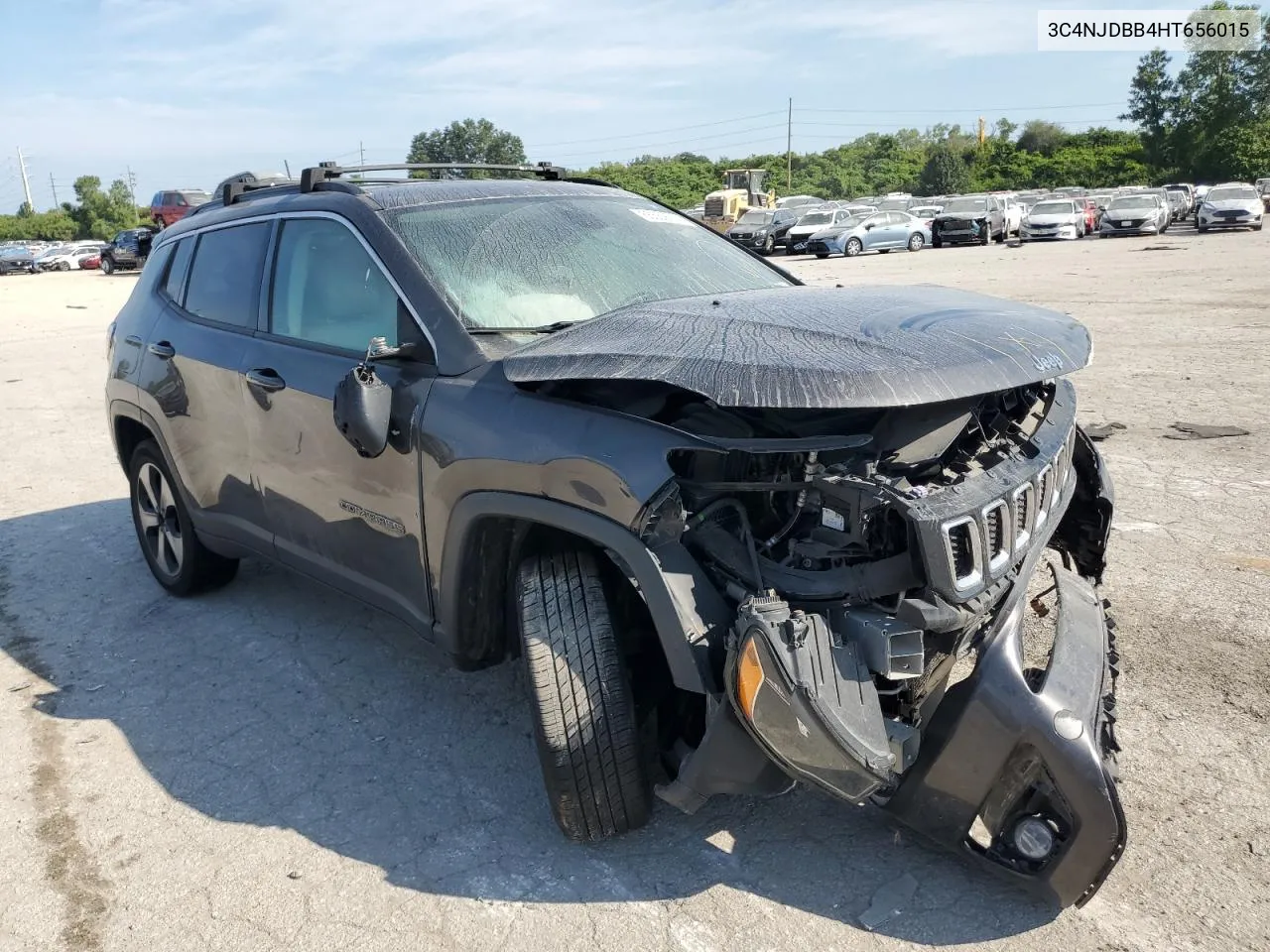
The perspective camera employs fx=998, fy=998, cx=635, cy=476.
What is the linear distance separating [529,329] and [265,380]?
1.16 m

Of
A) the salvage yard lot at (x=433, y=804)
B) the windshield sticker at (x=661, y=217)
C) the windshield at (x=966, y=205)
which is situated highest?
the windshield at (x=966, y=205)

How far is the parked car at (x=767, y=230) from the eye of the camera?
33.1 m

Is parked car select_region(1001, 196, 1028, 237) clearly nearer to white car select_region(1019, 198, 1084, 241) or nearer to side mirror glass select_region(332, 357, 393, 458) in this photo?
white car select_region(1019, 198, 1084, 241)

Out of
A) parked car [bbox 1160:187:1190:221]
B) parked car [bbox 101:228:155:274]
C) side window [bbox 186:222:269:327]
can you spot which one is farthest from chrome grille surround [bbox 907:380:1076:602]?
parked car [bbox 1160:187:1190:221]

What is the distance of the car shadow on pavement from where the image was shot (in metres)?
2.69

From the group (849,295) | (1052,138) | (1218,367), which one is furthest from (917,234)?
(1052,138)

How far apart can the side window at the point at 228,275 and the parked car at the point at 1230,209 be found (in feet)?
118

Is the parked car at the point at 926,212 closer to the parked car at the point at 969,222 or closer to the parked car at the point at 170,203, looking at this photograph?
the parked car at the point at 969,222

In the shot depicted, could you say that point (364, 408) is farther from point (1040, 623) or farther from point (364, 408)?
point (1040, 623)

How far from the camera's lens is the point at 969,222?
105ft

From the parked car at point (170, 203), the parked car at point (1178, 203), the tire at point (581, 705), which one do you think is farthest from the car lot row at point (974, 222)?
the tire at point (581, 705)

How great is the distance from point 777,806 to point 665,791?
56 centimetres

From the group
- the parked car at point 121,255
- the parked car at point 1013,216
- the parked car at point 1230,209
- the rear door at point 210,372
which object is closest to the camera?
the rear door at point 210,372

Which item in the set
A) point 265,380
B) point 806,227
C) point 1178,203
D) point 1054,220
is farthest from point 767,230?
point 265,380
